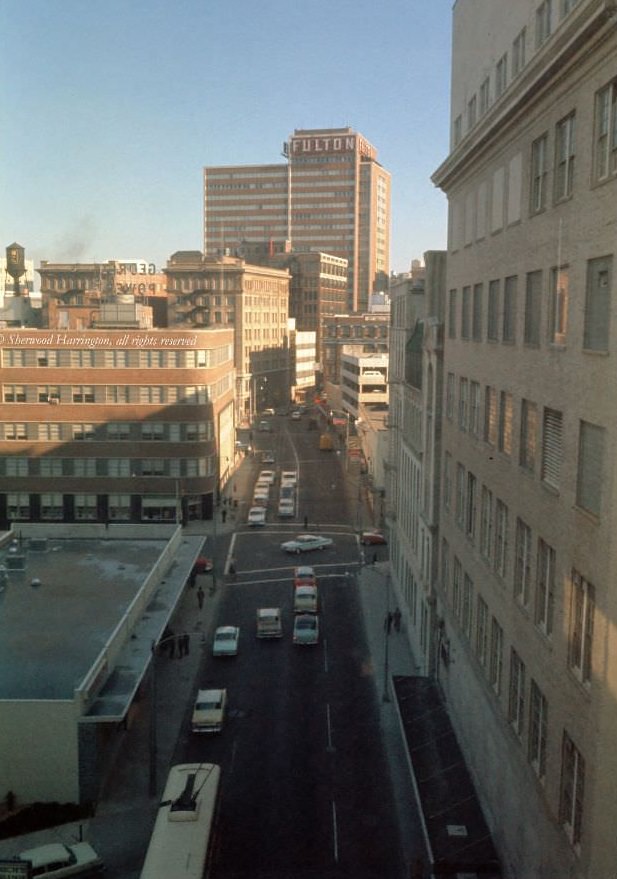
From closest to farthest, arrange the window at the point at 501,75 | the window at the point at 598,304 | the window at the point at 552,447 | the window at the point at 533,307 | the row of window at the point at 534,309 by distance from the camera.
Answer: the window at the point at 598,304
the row of window at the point at 534,309
the window at the point at 552,447
the window at the point at 533,307
the window at the point at 501,75

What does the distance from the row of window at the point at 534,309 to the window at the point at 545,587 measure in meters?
5.00

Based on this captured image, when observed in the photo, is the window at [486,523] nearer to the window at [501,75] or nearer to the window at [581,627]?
the window at [581,627]

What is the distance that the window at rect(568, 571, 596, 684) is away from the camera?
57.8 feet

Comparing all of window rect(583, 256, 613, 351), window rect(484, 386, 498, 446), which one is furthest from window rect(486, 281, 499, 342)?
window rect(583, 256, 613, 351)

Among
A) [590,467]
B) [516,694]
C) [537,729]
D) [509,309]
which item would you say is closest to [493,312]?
[509,309]

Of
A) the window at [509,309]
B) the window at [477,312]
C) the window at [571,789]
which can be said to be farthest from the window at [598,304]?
the window at [477,312]

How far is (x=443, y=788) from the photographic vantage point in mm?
27500

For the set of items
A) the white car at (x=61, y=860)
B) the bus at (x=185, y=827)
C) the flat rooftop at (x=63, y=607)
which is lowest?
the white car at (x=61, y=860)

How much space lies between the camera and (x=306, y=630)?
4653cm

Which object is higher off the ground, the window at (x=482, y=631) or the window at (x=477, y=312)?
the window at (x=477, y=312)

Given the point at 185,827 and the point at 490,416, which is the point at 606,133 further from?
the point at 185,827

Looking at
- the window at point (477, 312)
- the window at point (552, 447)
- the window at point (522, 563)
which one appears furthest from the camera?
the window at point (477, 312)

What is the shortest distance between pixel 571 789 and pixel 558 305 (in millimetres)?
10605

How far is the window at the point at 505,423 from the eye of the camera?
2531 centimetres
